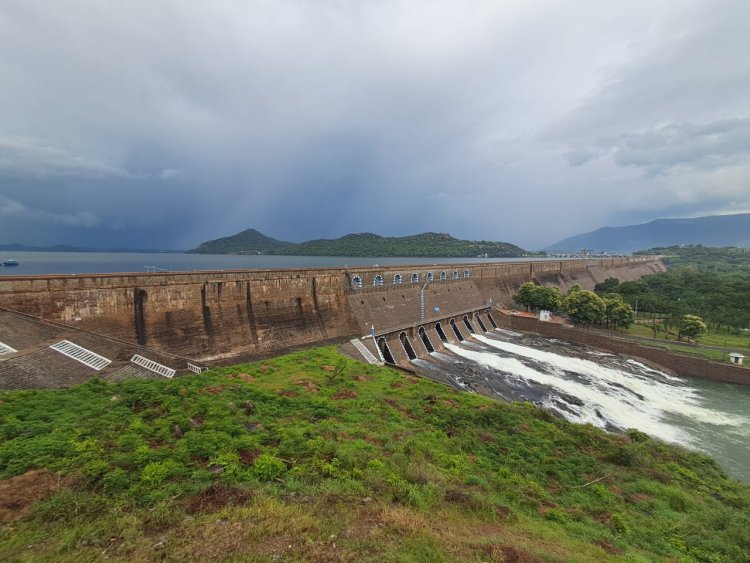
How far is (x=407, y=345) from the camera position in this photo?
36.1m

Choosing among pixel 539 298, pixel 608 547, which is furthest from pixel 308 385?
pixel 539 298

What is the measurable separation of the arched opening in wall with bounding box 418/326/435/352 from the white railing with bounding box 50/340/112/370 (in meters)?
28.3

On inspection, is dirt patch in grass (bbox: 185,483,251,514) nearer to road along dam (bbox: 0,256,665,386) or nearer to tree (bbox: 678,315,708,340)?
road along dam (bbox: 0,256,665,386)

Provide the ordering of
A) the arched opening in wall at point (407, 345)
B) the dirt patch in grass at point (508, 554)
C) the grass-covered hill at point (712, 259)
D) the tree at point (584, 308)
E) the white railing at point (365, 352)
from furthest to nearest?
1. the grass-covered hill at point (712, 259)
2. the tree at point (584, 308)
3. the arched opening in wall at point (407, 345)
4. the white railing at point (365, 352)
5. the dirt patch in grass at point (508, 554)

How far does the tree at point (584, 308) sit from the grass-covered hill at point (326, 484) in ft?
105

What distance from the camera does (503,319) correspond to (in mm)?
51188

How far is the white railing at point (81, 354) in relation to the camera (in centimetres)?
1659

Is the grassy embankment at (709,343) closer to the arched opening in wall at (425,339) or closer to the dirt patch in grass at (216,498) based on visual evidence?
the arched opening in wall at (425,339)

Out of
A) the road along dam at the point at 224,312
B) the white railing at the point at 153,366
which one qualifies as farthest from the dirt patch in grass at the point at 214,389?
the road along dam at the point at 224,312

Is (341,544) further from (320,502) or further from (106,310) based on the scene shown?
(106,310)

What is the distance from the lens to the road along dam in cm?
1895

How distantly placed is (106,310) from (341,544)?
23071 millimetres

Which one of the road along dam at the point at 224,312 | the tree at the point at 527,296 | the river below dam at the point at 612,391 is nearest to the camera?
the road along dam at the point at 224,312

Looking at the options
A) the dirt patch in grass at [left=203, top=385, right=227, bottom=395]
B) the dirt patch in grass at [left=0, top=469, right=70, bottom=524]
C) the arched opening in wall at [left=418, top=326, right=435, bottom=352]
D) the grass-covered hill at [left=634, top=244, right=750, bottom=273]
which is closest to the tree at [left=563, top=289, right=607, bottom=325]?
the arched opening in wall at [left=418, top=326, right=435, bottom=352]
